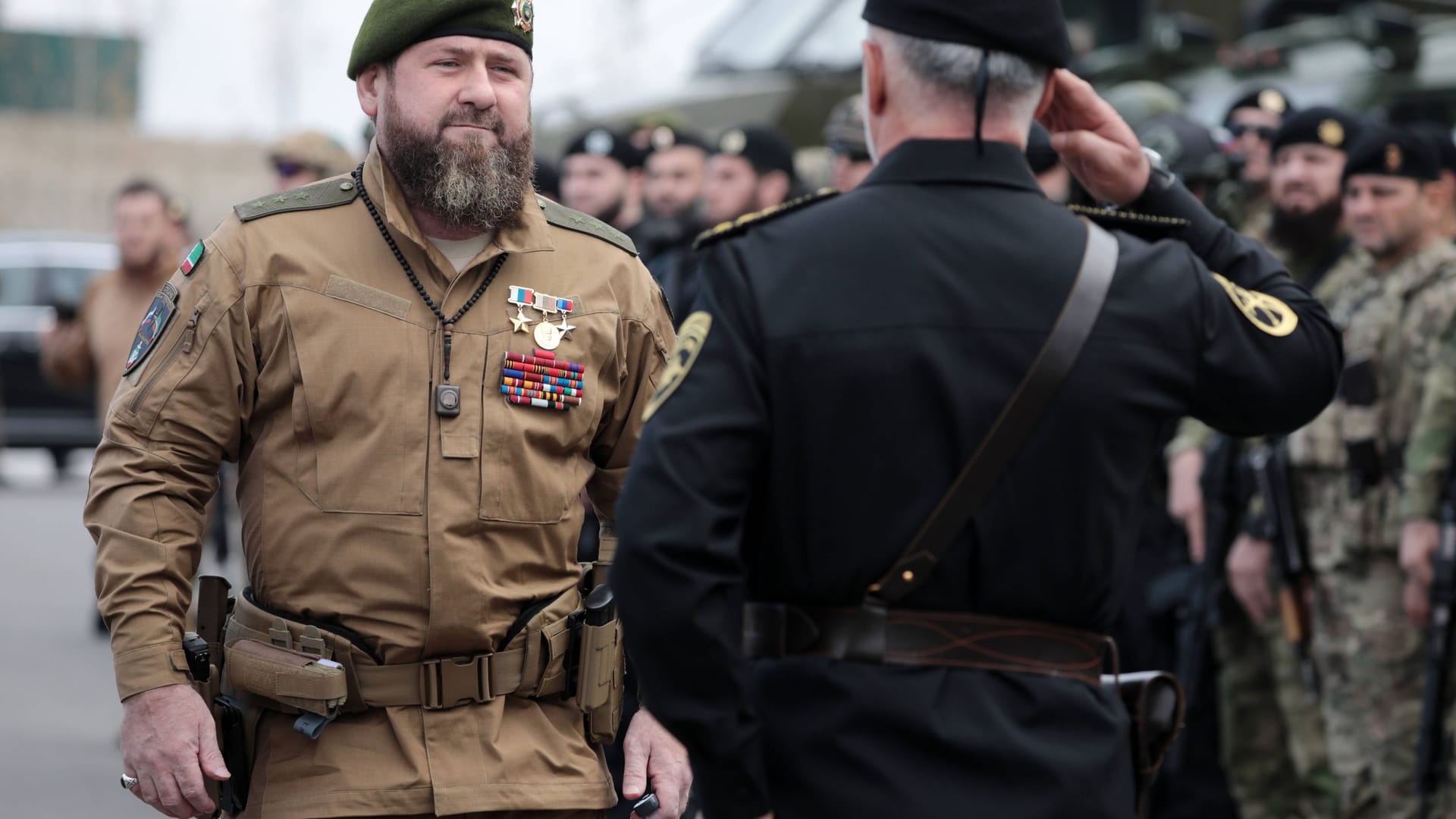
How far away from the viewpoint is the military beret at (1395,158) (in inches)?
253

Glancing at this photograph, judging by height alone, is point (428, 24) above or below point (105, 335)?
above

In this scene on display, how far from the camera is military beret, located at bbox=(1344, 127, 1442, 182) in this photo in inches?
253

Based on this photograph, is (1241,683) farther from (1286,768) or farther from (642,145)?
(642,145)

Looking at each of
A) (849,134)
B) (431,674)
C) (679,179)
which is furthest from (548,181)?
(431,674)

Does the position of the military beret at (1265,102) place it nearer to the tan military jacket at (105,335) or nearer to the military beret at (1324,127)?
the military beret at (1324,127)

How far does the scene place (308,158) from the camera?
813 cm

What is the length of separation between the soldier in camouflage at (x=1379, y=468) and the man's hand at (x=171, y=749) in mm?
4014

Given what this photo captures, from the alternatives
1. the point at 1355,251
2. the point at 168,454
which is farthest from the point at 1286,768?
the point at 168,454

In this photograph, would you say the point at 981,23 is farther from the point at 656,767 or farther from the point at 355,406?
the point at 656,767

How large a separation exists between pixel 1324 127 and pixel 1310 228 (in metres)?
0.37

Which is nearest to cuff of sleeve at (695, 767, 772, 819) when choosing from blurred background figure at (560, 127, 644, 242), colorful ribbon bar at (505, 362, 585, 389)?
colorful ribbon bar at (505, 362, 585, 389)

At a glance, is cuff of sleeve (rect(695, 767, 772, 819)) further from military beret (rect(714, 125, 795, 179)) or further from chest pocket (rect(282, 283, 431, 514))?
military beret (rect(714, 125, 795, 179))

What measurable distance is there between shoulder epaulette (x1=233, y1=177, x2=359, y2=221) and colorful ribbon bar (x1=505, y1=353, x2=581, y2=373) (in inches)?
17.5

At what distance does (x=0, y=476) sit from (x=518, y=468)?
54.5 ft
